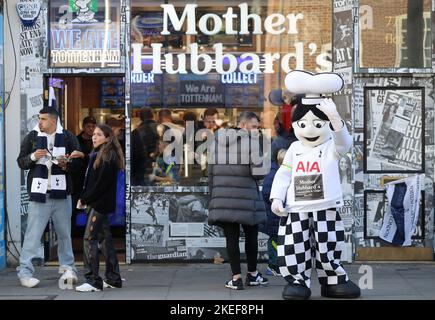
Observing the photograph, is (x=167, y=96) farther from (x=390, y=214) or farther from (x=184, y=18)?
(x=390, y=214)

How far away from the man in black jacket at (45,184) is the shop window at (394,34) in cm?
406

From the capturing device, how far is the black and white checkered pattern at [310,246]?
806 centimetres

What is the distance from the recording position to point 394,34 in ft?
34.4

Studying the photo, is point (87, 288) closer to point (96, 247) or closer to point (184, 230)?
point (96, 247)

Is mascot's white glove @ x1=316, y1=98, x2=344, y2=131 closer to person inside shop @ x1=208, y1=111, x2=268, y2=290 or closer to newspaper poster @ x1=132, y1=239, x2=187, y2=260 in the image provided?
person inside shop @ x1=208, y1=111, x2=268, y2=290

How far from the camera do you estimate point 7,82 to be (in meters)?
10.3

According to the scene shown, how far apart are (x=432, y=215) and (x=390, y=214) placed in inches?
22.3

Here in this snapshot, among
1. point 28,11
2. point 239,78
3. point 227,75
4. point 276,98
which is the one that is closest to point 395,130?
point 276,98

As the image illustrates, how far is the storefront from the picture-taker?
10.4 meters

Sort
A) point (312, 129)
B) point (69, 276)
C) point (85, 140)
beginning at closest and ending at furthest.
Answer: point (312, 129) < point (69, 276) < point (85, 140)

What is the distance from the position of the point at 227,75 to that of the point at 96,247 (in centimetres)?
312

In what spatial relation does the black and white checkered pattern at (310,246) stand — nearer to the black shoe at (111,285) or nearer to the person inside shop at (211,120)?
the black shoe at (111,285)

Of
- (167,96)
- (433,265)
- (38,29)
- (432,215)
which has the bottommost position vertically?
(433,265)

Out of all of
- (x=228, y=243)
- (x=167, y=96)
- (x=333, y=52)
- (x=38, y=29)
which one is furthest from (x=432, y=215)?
(x=38, y=29)
